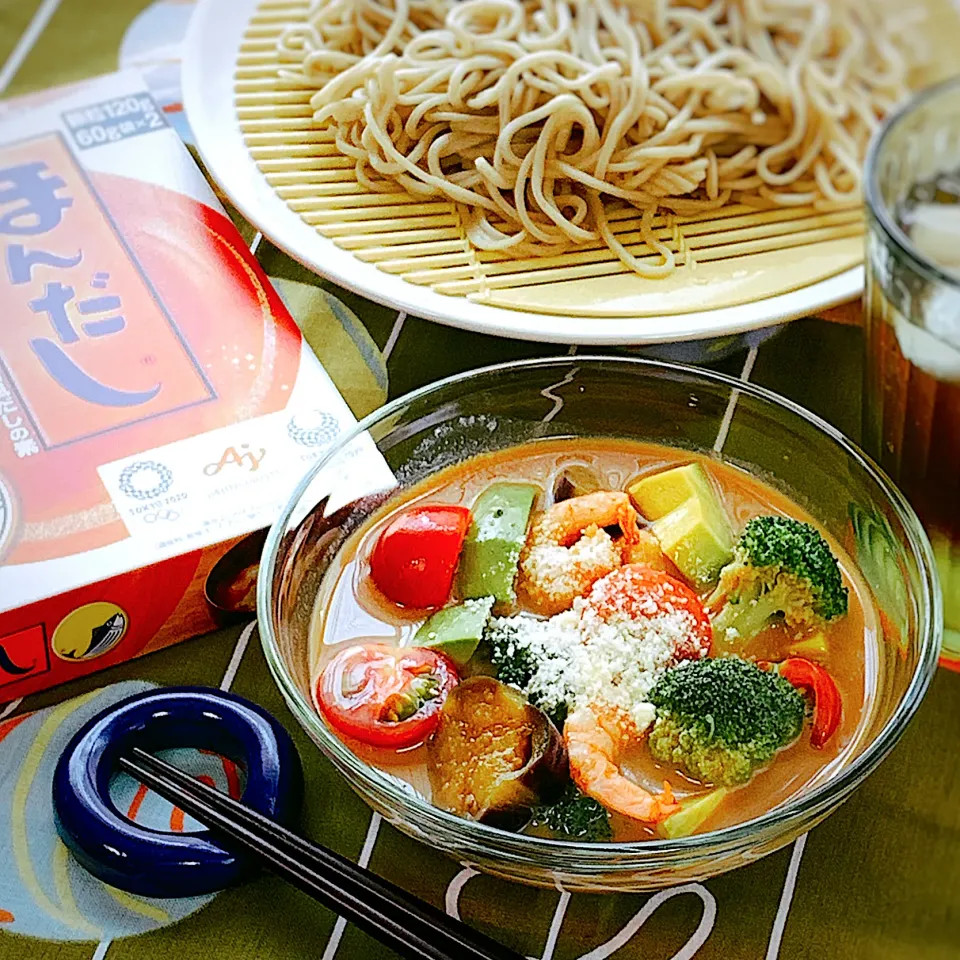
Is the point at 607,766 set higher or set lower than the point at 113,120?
lower

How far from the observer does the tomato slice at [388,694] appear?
3.97 feet

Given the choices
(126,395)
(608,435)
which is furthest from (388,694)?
(126,395)

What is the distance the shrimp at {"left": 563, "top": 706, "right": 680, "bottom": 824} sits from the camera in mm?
1143

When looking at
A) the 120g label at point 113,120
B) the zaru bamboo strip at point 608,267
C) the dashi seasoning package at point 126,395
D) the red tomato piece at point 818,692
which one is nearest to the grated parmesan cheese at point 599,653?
the red tomato piece at point 818,692

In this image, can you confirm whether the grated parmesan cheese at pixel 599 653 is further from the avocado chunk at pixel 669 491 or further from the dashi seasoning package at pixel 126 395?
the dashi seasoning package at pixel 126 395

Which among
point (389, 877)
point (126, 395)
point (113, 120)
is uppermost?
point (113, 120)

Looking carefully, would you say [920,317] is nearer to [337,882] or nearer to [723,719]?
[723,719]

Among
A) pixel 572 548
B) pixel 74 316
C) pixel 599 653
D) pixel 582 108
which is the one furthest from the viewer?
pixel 582 108

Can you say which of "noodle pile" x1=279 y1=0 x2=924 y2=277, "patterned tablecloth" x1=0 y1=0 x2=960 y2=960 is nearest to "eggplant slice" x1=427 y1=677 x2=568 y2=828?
"patterned tablecloth" x1=0 y1=0 x2=960 y2=960

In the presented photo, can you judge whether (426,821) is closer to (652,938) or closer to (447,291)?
(652,938)

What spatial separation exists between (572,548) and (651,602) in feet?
0.39

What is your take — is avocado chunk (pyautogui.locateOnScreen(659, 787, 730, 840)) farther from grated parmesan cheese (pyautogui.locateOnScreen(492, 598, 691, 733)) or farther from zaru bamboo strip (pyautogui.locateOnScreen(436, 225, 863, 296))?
zaru bamboo strip (pyautogui.locateOnScreen(436, 225, 863, 296))

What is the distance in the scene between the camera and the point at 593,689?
1212 mm

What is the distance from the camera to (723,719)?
117 cm
